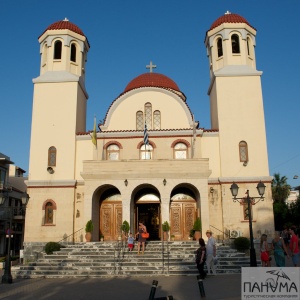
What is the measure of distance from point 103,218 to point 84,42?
13.3 m

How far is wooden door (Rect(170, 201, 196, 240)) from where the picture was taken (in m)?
23.8

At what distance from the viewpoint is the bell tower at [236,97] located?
23891 millimetres

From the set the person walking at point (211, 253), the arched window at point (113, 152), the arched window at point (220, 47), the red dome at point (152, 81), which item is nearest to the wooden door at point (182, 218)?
the arched window at point (113, 152)

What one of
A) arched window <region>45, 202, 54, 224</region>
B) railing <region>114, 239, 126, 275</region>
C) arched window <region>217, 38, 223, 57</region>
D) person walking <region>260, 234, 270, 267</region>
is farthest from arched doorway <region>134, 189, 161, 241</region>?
arched window <region>217, 38, 223, 57</region>

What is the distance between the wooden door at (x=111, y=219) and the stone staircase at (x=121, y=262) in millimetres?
3521

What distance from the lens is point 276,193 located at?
5478 cm

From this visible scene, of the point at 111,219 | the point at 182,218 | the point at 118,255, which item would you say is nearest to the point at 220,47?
the point at 182,218

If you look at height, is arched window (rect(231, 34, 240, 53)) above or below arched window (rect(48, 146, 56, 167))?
above

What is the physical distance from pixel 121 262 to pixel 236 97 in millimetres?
13713

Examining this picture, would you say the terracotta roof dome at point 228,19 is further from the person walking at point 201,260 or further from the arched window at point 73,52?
the person walking at point 201,260

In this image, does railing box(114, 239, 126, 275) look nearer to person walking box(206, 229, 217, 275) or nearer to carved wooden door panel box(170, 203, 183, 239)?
carved wooden door panel box(170, 203, 183, 239)

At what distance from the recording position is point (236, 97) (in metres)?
25.0

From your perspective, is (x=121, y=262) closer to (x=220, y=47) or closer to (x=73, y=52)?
(x=73, y=52)

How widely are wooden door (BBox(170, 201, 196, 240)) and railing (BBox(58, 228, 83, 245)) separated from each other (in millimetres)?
5854
